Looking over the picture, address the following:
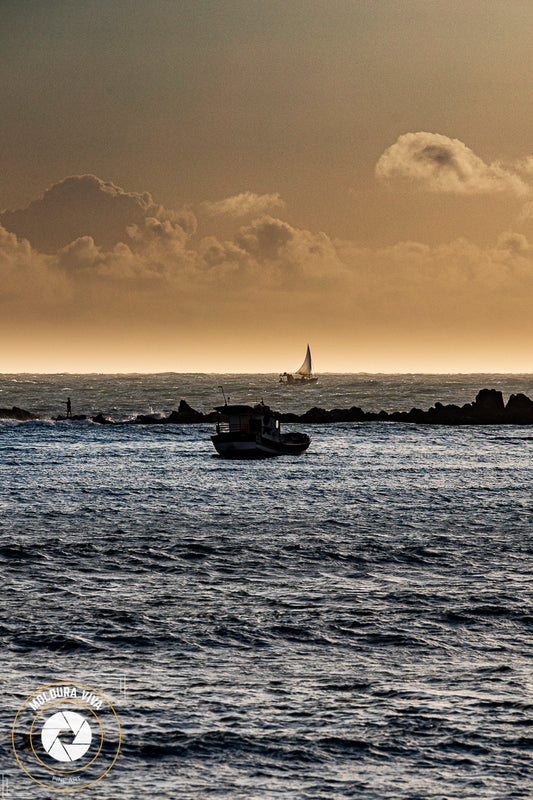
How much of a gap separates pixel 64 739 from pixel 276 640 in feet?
17.5

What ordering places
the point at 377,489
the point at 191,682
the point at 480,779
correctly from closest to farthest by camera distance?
the point at 480,779 < the point at 191,682 < the point at 377,489

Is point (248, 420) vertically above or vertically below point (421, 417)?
A: above

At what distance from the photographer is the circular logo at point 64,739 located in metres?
10.6

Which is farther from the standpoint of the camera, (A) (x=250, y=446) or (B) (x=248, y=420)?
(B) (x=248, y=420)

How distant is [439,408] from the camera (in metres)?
97.9

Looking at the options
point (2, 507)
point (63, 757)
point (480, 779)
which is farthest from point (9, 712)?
point (2, 507)

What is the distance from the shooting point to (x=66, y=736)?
11.1 metres

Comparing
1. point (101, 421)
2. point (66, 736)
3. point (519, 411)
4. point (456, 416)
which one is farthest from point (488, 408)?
point (66, 736)

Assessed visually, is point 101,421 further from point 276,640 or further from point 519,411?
point 276,640

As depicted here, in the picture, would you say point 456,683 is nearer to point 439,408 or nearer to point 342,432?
point 342,432

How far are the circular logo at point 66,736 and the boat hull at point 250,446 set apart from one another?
1831 inches

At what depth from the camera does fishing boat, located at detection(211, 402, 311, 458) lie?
195 feet

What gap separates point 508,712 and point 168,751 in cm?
546

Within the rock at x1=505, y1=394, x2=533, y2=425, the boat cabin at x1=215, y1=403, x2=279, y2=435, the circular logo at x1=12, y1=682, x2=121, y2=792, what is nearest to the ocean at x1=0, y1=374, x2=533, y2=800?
the circular logo at x1=12, y1=682, x2=121, y2=792
